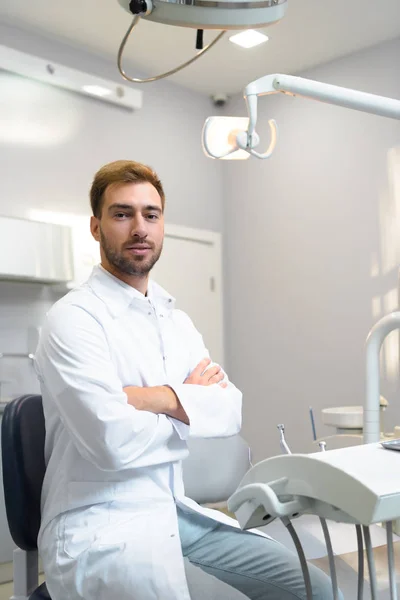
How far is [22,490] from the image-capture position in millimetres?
1504

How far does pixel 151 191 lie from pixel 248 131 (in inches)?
17.3

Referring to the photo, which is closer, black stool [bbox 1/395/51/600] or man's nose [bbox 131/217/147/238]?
black stool [bbox 1/395/51/600]

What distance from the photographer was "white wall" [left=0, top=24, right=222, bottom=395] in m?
3.29

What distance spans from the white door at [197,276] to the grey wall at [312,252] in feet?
0.48

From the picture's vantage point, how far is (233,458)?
205 cm

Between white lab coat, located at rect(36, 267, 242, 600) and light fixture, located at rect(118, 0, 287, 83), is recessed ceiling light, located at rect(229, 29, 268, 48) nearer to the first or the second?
white lab coat, located at rect(36, 267, 242, 600)

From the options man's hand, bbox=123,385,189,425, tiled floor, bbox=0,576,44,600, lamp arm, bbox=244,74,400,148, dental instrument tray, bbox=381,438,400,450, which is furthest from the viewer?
tiled floor, bbox=0,576,44,600

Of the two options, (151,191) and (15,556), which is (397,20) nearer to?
(151,191)

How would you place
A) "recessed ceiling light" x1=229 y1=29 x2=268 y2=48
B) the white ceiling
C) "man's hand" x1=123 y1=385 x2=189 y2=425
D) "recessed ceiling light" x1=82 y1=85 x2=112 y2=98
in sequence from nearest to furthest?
"man's hand" x1=123 y1=385 x2=189 y2=425 < the white ceiling < "recessed ceiling light" x1=229 y1=29 x2=268 y2=48 < "recessed ceiling light" x1=82 y1=85 x2=112 y2=98

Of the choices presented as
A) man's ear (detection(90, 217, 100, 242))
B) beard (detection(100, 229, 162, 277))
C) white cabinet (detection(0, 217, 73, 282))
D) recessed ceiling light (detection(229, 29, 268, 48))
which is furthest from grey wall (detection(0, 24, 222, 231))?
beard (detection(100, 229, 162, 277))

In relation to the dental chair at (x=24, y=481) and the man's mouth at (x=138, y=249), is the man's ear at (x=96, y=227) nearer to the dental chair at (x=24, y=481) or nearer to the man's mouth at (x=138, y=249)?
the man's mouth at (x=138, y=249)

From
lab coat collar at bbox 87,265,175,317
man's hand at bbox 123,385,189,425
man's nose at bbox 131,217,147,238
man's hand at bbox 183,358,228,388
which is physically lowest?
man's hand at bbox 123,385,189,425

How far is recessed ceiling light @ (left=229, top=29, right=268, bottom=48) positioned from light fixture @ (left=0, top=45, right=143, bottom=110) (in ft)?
2.15

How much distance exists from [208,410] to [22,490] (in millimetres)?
458
